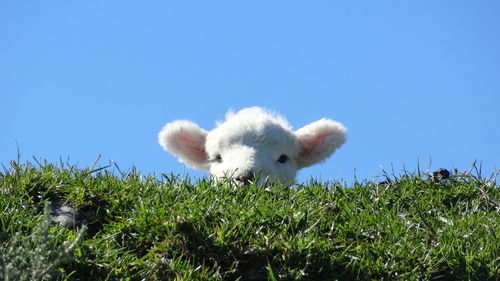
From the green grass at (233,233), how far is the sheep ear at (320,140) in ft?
10.8

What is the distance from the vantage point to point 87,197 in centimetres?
577

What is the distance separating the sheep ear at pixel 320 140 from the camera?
9.55 m

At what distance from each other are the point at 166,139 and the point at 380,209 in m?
4.23

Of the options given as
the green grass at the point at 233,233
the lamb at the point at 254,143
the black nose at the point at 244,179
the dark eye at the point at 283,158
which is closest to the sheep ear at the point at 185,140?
the lamb at the point at 254,143

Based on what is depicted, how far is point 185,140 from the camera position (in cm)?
961

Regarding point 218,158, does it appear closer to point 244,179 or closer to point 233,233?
point 244,179

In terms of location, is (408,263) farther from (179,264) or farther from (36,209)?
(36,209)

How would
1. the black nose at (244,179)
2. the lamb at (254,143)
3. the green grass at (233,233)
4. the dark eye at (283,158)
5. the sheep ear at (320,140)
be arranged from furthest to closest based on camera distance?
1. the sheep ear at (320,140)
2. the dark eye at (283,158)
3. the lamb at (254,143)
4. the black nose at (244,179)
5. the green grass at (233,233)

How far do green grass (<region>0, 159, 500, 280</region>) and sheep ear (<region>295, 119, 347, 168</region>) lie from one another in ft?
10.8

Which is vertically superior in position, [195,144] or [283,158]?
[195,144]

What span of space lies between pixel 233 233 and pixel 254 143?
3.74 metres

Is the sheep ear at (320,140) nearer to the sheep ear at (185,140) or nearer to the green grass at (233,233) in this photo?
the sheep ear at (185,140)

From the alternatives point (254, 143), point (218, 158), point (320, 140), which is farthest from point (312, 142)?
point (218, 158)

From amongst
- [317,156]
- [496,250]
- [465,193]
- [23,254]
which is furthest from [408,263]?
[317,156]
